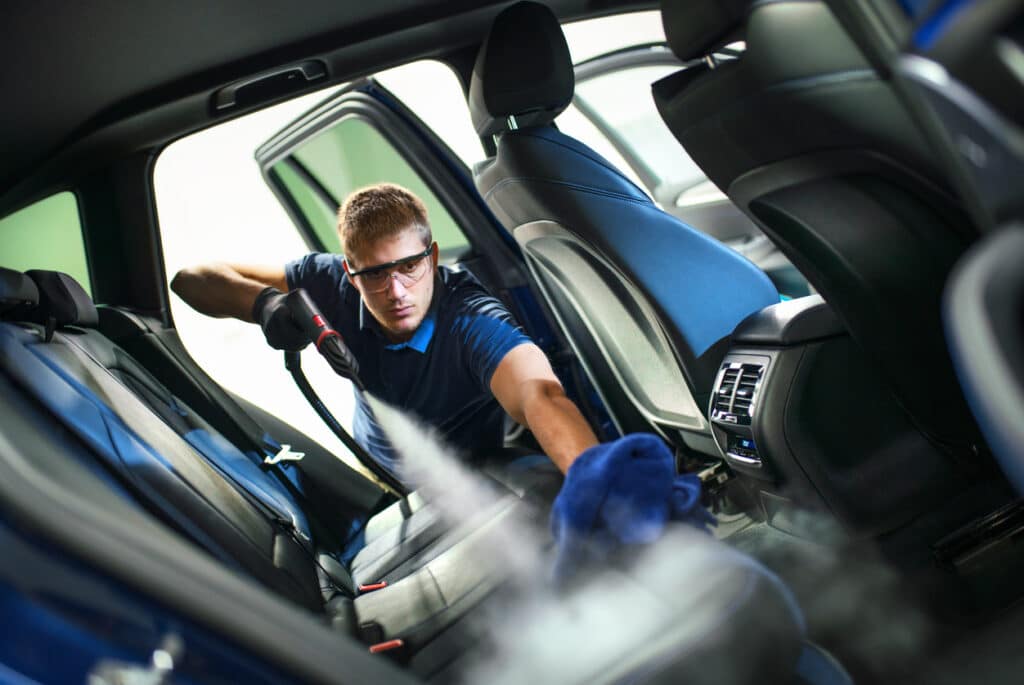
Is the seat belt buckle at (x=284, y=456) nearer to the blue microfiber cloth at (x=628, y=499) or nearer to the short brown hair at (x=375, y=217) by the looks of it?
the short brown hair at (x=375, y=217)

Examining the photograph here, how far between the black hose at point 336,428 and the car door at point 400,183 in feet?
0.79

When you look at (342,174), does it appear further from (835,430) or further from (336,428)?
(835,430)

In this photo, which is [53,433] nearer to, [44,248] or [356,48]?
[44,248]

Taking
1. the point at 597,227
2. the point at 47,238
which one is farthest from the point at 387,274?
the point at 47,238

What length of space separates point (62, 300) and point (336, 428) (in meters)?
0.56

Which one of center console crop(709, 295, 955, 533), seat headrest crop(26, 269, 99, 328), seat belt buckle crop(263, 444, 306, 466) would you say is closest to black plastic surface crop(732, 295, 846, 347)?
center console crop(709, 295, 955, 533)

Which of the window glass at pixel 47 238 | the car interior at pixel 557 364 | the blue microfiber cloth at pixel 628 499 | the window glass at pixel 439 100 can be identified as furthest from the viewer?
the window glass at pixel 439 100

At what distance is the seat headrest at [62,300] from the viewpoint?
951 mm

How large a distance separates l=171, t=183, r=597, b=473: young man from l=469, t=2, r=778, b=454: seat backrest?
206 millimetres

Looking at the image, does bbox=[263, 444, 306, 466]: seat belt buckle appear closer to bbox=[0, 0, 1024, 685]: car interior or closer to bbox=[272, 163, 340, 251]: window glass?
bbox=[0, 0, 1024, 685]: car interior

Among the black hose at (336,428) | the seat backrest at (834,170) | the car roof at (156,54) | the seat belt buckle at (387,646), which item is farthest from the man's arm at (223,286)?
the seat backrest at (834,170)

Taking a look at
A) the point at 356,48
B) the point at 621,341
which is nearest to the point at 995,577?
the point at 621,341

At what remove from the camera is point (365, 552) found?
1318 mm

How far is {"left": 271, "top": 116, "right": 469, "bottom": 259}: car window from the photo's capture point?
149cm
